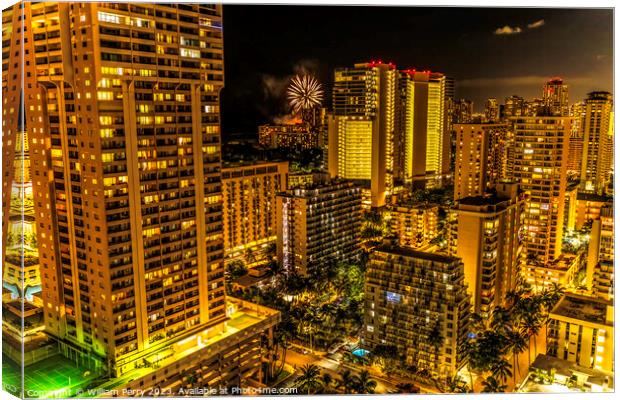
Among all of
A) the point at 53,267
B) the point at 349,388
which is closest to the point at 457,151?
the point at 349,388

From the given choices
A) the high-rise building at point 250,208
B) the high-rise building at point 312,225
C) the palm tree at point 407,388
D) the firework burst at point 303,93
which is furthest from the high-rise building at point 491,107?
the high-rise building at point 250,208

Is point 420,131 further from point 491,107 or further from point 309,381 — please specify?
point 309,381

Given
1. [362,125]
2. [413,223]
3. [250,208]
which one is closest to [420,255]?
[250,208]

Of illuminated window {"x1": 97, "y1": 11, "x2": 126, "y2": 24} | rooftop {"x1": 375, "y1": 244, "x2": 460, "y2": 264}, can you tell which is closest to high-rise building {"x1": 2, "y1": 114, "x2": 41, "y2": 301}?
illuminated window {"x1": 97, "y1": 11, "x2": 126, "y2": 24}

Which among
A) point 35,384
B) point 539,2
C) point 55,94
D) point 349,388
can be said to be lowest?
point 349,388

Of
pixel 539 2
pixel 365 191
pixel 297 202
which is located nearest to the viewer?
pixel 539 2

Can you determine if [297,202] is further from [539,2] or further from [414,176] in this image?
[414,176]
